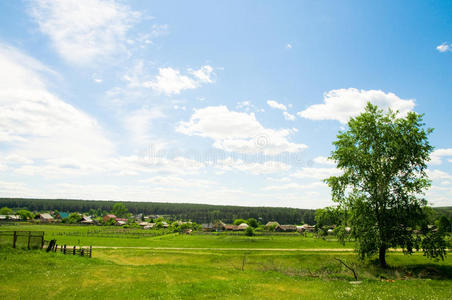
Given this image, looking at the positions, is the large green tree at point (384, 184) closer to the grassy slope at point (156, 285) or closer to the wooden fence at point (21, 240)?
the grassy slope at point (156, 285)

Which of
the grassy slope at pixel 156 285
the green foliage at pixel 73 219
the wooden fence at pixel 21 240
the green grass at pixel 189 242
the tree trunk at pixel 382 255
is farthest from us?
the green foliage at pixel 73 219

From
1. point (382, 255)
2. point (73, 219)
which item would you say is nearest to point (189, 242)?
point (382, 255)

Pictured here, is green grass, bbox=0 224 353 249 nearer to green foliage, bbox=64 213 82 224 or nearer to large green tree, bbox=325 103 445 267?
large green tree, bbox=325 103 445 267

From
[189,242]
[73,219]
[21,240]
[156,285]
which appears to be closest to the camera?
[156,285]

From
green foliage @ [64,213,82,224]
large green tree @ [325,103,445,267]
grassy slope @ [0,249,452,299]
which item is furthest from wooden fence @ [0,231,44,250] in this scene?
green foliage @ [64,213,82,224]

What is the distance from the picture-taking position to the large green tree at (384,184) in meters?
28.3

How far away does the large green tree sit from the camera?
1114 inches

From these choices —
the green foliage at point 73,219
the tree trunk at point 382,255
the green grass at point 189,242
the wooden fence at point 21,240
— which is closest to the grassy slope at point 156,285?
the wooden fence at point 21,240

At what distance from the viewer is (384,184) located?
29625 mm

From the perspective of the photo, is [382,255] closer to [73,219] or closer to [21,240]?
[21,240]

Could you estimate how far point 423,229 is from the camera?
93.6ft

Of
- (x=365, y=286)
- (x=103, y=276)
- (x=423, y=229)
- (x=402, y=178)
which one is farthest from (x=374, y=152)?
(x=103, y=276)

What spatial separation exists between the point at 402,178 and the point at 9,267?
1468 inches

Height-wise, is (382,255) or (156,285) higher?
(156,285)
